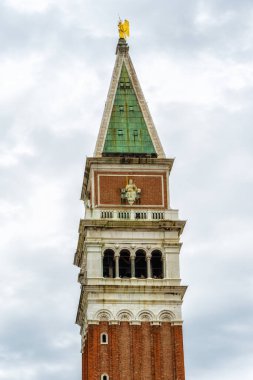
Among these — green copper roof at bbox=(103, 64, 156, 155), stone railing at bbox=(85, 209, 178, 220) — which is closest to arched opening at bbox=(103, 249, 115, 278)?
stone railing at bbox=(85, 209, 178, 220)

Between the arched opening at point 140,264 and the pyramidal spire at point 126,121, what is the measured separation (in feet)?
33.5

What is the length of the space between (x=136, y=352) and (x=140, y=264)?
Answer: 8.85m

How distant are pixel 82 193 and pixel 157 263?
581 inches

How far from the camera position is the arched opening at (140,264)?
93750 millimetres

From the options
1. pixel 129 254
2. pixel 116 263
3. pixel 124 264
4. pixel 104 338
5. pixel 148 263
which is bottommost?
pixel 104 338

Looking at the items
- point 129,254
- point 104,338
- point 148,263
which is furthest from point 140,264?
point 104,338

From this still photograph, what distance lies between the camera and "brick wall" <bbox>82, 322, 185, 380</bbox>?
8862 centimetres

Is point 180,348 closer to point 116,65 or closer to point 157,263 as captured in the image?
point 157,263

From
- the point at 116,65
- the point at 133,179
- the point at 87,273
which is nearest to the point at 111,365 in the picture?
the point at 87,273

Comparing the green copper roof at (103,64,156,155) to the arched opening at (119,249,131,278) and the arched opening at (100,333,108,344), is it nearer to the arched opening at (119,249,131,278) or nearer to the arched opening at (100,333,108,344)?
the arched opening at (119,249,131,278)

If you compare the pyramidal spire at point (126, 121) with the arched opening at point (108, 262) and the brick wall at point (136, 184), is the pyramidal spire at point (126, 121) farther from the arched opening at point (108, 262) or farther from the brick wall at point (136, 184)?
the arched opening at point (108, 262)

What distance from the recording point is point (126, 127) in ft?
329

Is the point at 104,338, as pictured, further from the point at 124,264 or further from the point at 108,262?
the point at 124,264

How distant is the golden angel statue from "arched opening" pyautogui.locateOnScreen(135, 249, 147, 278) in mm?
25448
